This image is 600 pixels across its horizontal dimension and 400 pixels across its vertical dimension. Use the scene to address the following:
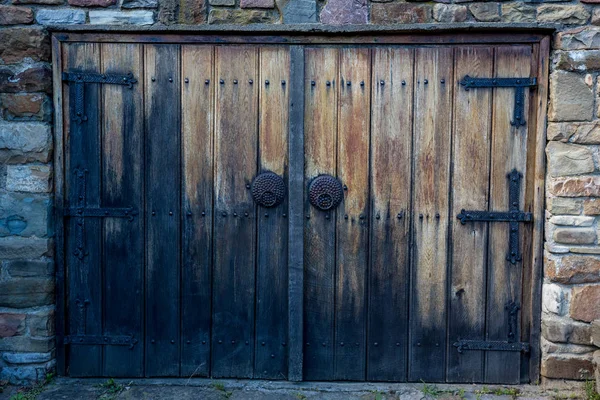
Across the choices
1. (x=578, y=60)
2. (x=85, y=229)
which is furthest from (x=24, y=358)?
(x=578, y=60)

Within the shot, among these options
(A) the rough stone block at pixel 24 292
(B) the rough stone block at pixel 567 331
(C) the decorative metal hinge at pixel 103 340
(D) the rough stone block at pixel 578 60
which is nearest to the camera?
(D) the rough stone block at pixel 578 60

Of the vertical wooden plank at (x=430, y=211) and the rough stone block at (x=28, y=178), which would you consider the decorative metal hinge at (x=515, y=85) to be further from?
the rough stone block at (x=28, y=178)

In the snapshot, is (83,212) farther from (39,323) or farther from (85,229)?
(39,323)

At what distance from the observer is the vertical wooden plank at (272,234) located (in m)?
3.28

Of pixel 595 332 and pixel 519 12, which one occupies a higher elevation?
pixel 519 12

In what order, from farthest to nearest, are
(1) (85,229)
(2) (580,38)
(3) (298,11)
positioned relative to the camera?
(1) (85,229) → (3) (298,11) → (2) (580,38)

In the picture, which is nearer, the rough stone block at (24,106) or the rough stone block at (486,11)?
the rough stone block at (486,11)

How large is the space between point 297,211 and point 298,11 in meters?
1.05

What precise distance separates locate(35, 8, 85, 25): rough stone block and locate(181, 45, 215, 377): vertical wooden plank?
559 mm

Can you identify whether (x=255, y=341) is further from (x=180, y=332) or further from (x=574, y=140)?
(x=574, y=140)

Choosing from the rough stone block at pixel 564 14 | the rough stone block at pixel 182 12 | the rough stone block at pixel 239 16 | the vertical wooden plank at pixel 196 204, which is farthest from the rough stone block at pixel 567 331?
the rough stone block at pixel 182 12

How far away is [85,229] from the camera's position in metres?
3.34

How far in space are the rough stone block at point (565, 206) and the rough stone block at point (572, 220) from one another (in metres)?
0.02

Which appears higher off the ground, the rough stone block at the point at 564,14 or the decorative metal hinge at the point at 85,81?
the rough stone block at the point at 564,14
